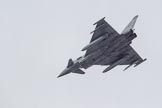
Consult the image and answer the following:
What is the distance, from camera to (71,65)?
422ft

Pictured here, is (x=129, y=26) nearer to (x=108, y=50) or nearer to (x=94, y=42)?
(x=108, y=50)

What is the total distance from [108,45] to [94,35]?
Answer: 346cm

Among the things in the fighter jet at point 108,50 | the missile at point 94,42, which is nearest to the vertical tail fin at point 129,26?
the fighter jet at point 108,50

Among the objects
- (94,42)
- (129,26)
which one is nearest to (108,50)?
(94,42)

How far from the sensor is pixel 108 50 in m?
125

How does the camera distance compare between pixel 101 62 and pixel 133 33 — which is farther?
pixel 101 62

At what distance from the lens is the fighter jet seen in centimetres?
12275

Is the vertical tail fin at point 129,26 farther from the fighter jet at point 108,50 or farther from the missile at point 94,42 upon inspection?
the missile at point 94,42

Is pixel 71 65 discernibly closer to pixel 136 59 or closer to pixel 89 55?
pixel 89 55

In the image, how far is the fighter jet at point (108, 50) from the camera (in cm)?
12275

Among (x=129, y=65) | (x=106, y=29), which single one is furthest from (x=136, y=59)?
(x=106, y=29)

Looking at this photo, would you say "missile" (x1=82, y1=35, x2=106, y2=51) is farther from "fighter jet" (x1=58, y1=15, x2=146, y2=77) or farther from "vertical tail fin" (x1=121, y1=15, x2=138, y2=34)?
"vertical tail fin" (x1=121, y1=15, x2=138, y2=34)

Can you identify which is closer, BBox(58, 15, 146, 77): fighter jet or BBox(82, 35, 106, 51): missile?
BBox(58, 15, 146, 77): fighter jet

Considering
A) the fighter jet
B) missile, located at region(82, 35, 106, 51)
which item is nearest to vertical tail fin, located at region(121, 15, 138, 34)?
the fighter jet
